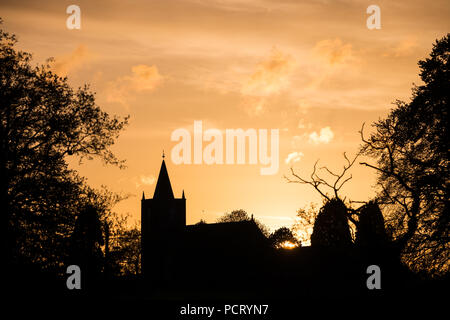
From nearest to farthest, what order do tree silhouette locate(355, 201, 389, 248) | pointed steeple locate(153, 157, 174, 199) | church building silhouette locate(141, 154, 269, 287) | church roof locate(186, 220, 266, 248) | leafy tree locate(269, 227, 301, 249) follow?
1. tree silhouette locate(355, 201, 389, 248)
2. church building silhouette locate(141, 154, 269, 287)
3. church roof locate(186, 220, 266, 248)
4. pointed steeple locate(153, 157, 174, 199)
5. leafy tree locate(269, 227, 301, 249)

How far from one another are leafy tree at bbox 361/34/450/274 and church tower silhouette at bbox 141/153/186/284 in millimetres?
53996

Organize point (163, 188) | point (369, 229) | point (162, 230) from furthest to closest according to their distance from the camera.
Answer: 1. point (162, 230)
2. point (163, 188)
3. point (369, 229)

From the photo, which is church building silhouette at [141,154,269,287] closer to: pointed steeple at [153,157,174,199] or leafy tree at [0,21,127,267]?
pointed steeple at [153,157,174,199]

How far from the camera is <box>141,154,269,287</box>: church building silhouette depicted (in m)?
66.5

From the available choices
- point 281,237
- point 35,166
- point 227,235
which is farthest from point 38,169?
point 281,237

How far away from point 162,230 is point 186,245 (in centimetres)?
547

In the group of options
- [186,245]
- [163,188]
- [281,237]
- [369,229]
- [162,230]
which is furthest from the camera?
[281,237]

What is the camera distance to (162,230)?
252 feet

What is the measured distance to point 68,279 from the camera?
74.4ft

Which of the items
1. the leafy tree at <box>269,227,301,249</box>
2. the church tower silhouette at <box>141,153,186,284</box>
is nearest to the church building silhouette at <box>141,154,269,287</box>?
the church tower silhouette at <box>141,153,186,284</box>

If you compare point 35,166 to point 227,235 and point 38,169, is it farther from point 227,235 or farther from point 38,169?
point 227,235

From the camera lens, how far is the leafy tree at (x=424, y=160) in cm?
2084
